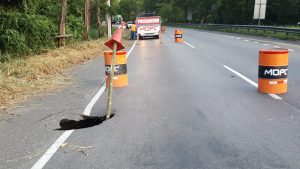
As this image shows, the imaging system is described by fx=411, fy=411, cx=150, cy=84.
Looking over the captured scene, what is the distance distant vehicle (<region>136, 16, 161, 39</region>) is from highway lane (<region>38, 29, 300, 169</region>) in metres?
24.9

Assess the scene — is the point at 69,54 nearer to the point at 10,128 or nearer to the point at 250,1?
the point at 10,128

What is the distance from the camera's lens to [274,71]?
905 centimetres

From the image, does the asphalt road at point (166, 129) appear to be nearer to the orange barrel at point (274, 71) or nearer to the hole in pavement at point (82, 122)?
the hole in pavement at point (82, 122)

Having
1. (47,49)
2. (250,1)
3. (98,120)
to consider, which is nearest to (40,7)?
(47,49)

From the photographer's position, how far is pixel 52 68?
45.4 ft

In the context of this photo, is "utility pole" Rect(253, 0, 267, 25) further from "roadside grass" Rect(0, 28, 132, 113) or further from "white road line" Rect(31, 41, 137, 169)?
"white road line" Rect(31, 41, 137, 169)

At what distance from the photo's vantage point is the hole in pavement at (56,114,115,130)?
6.81 metres

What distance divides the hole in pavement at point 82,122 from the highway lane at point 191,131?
25 cm

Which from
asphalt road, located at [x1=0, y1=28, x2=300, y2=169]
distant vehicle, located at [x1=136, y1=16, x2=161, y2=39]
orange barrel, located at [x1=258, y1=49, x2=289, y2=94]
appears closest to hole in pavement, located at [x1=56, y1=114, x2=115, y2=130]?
asphalt road, located at [x1=0, y1=28, x2=300, y2=169]

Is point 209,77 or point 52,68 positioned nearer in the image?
point 209,77

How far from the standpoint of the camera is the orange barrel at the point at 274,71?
352 inches

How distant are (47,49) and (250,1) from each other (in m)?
50.5

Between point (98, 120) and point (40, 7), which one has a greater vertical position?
point (40, 7)

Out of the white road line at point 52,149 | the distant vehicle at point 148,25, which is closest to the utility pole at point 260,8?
the distant vehicle at point 148,25
